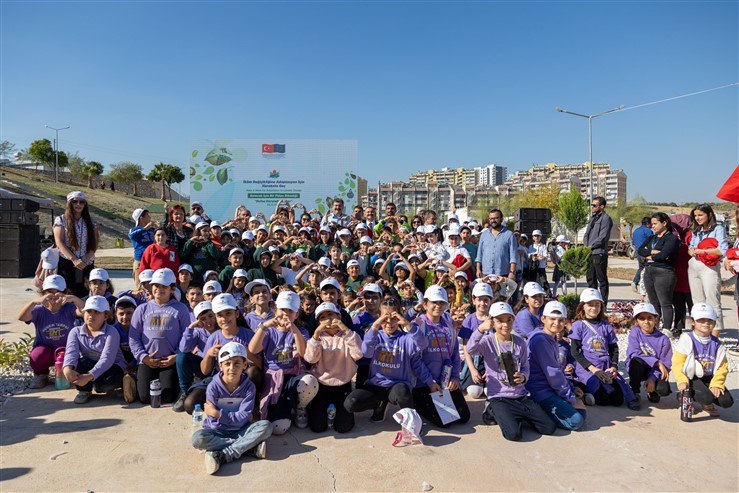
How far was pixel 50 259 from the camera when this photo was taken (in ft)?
20.0

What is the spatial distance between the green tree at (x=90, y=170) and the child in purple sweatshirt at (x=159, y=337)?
200 ft

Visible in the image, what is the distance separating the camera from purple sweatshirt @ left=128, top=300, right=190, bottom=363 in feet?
15.5

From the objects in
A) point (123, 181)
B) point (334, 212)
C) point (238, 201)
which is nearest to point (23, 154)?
point (123, 181)

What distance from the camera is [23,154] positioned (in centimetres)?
5997

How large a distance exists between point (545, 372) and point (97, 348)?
13.7 ft

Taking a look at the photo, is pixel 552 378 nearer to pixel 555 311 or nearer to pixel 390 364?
pixel 555 311

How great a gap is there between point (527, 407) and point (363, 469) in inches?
60.6

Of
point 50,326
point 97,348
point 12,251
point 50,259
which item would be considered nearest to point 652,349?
point 97,348

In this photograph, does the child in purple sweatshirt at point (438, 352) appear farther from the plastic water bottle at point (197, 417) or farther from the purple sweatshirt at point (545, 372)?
the plastic water bottle at point (197, 417)

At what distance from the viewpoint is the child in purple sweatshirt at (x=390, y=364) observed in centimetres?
416

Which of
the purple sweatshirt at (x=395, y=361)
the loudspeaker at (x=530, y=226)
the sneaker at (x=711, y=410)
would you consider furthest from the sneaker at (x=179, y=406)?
the loudspeaker at (x=530, y=226)

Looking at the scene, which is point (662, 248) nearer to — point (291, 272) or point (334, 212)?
point (291, 272)

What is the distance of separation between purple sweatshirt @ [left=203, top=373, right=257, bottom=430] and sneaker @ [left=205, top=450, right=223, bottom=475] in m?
0.35

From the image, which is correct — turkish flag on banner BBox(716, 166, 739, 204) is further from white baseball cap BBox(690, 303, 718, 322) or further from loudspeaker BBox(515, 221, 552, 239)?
loudspeaker BBox(515, 221, 552, 239)
